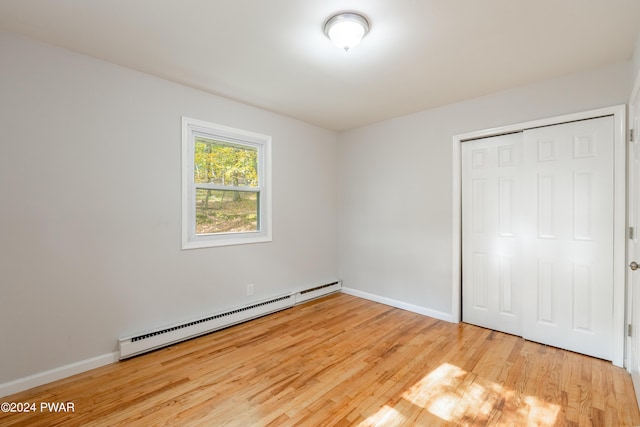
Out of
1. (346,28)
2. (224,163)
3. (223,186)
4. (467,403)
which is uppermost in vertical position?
(346,28)

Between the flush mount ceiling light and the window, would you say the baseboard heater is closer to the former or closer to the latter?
the window

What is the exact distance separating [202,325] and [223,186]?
149 centimetres

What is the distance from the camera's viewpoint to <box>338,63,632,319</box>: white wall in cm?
270

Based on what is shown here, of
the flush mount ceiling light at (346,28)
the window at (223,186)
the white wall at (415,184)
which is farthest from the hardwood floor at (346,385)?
the flush mount ceiling light at (346,28)

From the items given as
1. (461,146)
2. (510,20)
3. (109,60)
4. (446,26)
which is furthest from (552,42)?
(109,60)

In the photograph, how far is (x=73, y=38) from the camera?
2086 millimetres

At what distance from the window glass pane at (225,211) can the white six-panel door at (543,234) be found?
8.28 feet

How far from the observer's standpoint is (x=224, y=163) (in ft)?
10.8

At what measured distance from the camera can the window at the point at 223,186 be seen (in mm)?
2951

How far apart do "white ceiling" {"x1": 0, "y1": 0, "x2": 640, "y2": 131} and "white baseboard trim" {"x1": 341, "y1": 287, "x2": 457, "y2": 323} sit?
2511 millimetres

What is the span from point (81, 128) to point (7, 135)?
0.42m

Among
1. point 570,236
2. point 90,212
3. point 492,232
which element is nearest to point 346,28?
point 90,212

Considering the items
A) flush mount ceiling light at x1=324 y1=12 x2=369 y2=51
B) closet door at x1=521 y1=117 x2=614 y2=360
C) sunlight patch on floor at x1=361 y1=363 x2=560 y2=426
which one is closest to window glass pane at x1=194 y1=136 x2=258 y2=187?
flush mount ceiling light at x1=324 y1=12 x2=369 y2=51

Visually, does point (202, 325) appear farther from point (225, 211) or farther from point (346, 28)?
point (346, 28)
